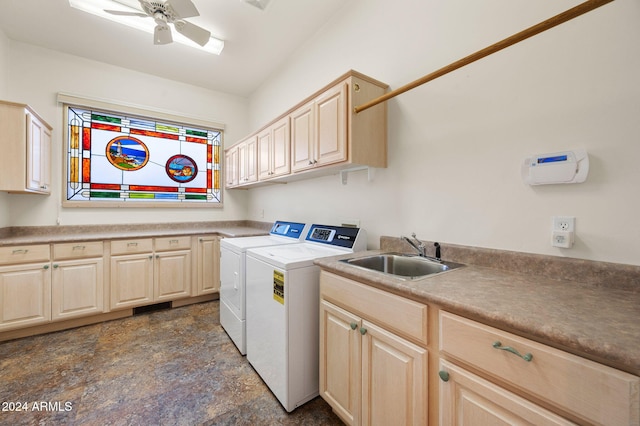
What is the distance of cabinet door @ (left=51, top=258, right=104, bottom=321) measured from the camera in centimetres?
255

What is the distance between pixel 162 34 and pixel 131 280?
8.13 feet

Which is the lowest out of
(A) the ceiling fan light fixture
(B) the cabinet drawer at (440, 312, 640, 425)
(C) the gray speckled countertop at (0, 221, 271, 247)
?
(B) the cabinet drawer at (440, 312, 640, 425)

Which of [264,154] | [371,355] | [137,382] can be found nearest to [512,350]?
[371,355]

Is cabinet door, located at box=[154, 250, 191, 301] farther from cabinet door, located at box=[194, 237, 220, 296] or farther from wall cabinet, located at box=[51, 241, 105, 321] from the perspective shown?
wall cabinet, located at box=[51, 241, 105, 321]

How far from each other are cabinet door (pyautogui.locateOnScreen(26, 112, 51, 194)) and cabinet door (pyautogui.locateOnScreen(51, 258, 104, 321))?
33.0 inches

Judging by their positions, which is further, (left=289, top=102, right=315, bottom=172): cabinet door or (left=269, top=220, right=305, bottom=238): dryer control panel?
(left=269, top=220, right=305, bottom=238): dryer control panel

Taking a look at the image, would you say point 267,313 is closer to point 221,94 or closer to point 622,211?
point 622,211

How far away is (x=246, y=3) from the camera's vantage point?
7.33ft

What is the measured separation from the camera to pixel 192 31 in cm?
223

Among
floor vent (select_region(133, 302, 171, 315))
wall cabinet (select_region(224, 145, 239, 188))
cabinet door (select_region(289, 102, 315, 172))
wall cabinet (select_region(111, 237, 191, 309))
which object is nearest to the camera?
cabinet door (select_region(289, 102, 315, 172))

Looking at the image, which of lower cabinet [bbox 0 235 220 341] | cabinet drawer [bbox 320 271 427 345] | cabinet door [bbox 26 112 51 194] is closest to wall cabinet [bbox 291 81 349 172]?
cabinet drawer [bbox 320 271 427 345]

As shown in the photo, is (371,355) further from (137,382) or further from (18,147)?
(18,147)

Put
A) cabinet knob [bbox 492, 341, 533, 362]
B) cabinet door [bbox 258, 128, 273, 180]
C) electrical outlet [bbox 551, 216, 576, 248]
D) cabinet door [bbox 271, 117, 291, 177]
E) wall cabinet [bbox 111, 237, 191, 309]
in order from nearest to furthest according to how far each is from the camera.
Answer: cabinet knob [bbox 492, 341, 533, 362] → electrical outlet [bbox 551, 216, 576, 248] → cabinet door [bbox 271, 117, 291, 177] → cabinet door [bbox 258, 128, 273, 180] → wall cabinet [bbox 111, 237, 191, 309]

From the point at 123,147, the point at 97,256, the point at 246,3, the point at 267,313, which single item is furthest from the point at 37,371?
the point at 246,3
